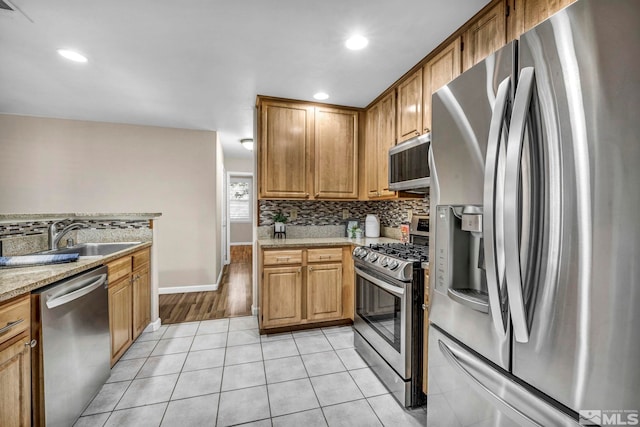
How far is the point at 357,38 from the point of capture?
2.01 m

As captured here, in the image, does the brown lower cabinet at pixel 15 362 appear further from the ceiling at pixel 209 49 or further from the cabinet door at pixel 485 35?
the cabinet door at pixel 485 35

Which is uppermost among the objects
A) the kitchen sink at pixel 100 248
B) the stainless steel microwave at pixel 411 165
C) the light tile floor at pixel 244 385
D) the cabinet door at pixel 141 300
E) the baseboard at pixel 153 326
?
the stainless steel microwave at pixel 411 165

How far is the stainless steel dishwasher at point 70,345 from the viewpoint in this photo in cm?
139

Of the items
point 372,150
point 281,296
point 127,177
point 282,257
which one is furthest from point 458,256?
point 127,177

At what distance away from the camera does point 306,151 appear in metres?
3.13

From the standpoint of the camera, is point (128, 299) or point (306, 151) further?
point (306, 151)

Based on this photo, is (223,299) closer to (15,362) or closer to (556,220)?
(15,362)

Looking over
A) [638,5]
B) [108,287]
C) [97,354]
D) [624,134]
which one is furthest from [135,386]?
[638,5]

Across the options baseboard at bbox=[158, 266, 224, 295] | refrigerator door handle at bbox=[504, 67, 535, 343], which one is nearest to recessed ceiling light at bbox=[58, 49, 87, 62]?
refrigerator door handle at bbox=[504, 67, 535, 343]

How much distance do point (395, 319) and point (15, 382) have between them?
1.96 meters

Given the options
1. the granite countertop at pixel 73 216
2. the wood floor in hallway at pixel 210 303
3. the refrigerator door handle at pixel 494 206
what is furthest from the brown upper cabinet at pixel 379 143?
the granite countertop at pixel 73 216

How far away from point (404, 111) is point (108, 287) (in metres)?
2.79

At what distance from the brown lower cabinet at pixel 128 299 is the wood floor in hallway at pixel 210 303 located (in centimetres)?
55

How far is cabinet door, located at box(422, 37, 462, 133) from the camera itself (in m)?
1.94
